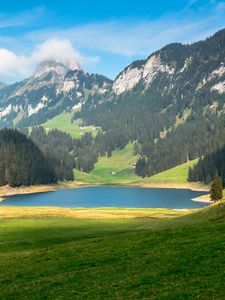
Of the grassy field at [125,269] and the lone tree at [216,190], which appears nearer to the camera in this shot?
the grassy field at [125,269]

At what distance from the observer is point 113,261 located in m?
41.3

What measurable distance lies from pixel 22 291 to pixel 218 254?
52.1 feet

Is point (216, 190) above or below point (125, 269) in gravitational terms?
below

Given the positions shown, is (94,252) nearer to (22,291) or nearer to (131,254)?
(131,254)

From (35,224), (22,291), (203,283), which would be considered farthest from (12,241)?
(203,283)

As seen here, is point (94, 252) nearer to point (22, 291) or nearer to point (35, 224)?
point (22, 291)

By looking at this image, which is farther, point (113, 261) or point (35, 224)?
point (35, 224)

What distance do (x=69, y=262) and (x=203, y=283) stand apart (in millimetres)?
19768

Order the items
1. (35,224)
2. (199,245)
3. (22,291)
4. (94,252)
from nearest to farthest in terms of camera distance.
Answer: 1. (22,291)
2. (199,245)
3. (94,252)
4. (35,224)

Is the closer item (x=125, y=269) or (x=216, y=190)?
(x=125, y=269)

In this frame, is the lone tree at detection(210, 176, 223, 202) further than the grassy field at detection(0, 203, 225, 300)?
Yes

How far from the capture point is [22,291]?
113 feet

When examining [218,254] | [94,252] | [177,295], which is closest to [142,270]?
[218,254]

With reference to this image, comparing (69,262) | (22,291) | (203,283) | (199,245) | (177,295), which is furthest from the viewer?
(69,262)
